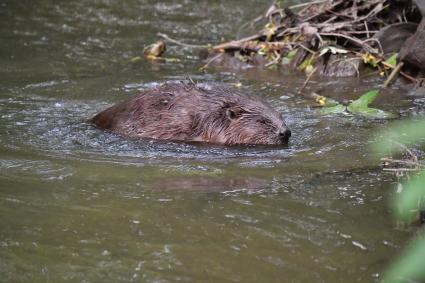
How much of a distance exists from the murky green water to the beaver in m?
0.16

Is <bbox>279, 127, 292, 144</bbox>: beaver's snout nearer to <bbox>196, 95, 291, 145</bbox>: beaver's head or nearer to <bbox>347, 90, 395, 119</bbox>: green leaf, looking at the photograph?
<bbox>196, 95, 291, 145</bbox>: beaver's head

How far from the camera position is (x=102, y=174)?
13.9 feet

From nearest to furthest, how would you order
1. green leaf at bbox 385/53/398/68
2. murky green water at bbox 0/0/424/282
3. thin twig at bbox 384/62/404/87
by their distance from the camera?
murky green water at bbox 0/0/424/282, thin twig at bbox 384/62/404/87, green leaf at bbox 385/53/398/68

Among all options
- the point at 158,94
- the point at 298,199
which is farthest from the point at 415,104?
the point at 298,199

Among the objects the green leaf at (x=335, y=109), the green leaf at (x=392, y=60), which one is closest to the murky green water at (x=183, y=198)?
the green leaf at (x=335, y=109)

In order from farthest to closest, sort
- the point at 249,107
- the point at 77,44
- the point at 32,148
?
1. the point at 77,44
2. the point at 249,107
3. the point at 32,148

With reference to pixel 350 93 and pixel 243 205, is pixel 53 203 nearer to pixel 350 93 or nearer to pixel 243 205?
pixel 243 205

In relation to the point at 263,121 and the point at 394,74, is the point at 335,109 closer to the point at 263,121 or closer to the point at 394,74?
the point at 263,121

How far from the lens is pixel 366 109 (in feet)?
18.4

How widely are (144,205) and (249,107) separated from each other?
2011 mm

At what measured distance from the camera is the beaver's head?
5367 millimetres

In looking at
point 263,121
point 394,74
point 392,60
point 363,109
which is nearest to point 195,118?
point 263,121

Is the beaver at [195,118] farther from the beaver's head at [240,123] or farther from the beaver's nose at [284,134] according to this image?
the beaver's nose at [284,134]

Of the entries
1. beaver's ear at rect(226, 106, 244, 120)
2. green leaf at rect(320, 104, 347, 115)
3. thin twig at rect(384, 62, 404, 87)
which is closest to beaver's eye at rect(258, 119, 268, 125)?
beaver's ear at rect(226, 106, 244, 120)
